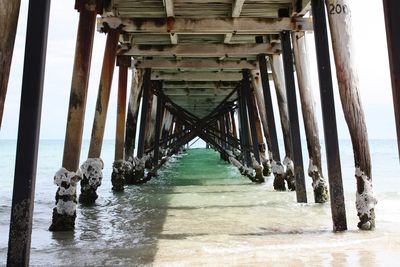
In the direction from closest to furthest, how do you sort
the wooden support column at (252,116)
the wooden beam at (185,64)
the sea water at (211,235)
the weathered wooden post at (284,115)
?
the sea water at (211,235)
the weathered wooden post at (284,115)
the wooden beam at (185,64)
the wooden support column at (252,116)

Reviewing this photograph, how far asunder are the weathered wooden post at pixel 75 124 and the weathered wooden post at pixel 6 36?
5.18ft

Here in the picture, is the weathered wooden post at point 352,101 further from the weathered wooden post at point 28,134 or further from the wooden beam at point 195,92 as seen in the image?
the wooden beam at point 195,92

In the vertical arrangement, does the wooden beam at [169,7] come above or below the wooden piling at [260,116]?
above

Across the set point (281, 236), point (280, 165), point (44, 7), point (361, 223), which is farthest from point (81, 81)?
point (280, 165)

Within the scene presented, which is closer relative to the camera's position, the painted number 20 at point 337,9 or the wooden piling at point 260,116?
the painted number 20 at point 337,9

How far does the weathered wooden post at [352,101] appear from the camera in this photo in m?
4.25

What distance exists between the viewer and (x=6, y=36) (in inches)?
116

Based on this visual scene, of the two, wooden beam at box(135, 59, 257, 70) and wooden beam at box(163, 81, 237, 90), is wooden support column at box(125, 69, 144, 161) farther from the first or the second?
wooden beam at box(163, 81, 237, 90)

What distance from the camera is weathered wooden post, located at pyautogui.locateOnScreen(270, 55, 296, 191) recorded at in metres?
7.75

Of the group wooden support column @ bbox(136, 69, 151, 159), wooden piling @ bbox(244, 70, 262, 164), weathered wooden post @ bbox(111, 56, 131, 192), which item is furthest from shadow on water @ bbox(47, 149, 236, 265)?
wooden piling @ bbox(244, 70, 262, 164)

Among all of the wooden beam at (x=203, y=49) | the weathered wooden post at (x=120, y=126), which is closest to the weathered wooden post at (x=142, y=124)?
the weathered wooden post at (x=120, y=126)

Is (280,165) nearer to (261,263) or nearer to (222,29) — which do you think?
(222,29)

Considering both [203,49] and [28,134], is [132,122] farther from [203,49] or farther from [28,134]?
[28,134]

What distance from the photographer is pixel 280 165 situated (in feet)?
26.9
